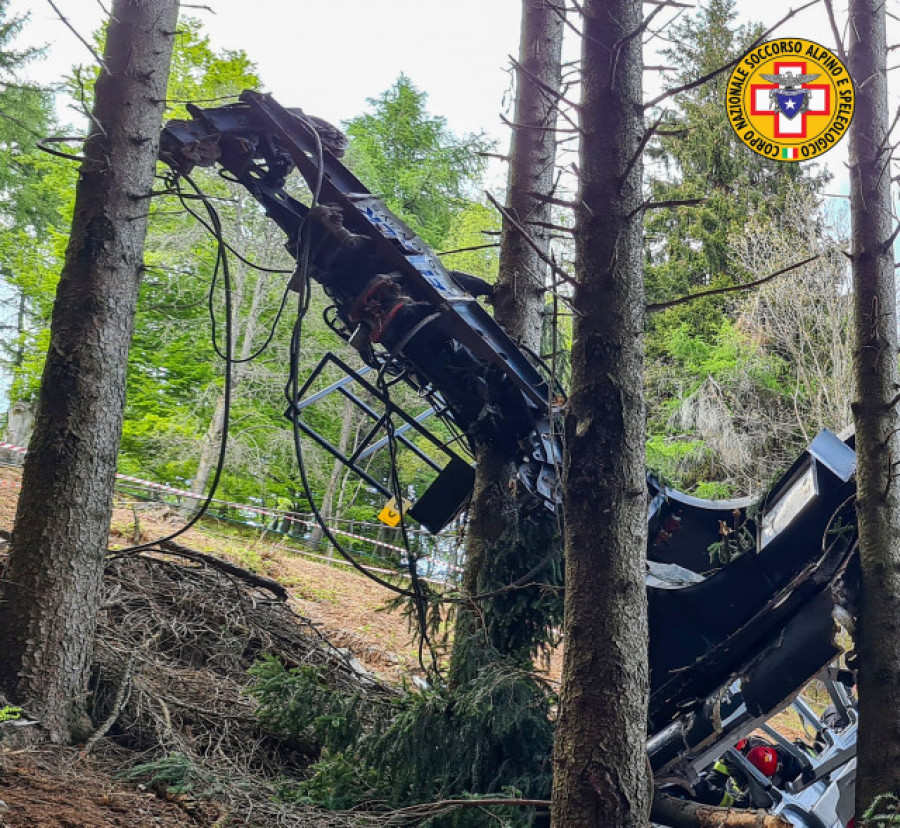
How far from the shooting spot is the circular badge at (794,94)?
616 cm

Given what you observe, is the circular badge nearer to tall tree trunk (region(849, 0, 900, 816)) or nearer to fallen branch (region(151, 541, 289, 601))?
tall tree trunk (region(849, 0, 900, 816))

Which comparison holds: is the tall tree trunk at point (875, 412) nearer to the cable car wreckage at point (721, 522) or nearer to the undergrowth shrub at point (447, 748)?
the cable car wreckage at point (721, 522)

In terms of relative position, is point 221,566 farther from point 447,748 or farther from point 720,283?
point 720,283

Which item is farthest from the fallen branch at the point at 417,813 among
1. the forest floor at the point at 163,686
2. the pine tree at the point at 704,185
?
the pine tree at the point at 704,185

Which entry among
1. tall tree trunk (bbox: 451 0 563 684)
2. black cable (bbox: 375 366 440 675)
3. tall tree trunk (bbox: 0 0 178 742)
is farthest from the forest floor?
tall tree trunk (bbox: 451 0 563 684)

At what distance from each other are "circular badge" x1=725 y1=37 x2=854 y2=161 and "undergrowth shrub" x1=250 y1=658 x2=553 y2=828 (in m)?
4.13

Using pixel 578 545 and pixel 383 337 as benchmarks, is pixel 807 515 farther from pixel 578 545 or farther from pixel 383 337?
pixel 383 337

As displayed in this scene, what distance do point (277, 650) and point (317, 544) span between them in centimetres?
1422

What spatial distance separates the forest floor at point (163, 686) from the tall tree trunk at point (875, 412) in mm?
1693

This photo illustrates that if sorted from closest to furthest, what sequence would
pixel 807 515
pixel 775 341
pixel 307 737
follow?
pixel 807 515 < pixel 307 737 < pixel 775 341

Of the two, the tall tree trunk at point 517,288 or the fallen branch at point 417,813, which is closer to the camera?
the fallen branch at point 417,813

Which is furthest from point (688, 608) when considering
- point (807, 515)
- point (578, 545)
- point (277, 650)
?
point (277, 650)

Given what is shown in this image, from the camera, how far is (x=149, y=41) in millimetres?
5379

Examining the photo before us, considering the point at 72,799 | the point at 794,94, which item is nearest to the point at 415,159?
the point at 794,94
